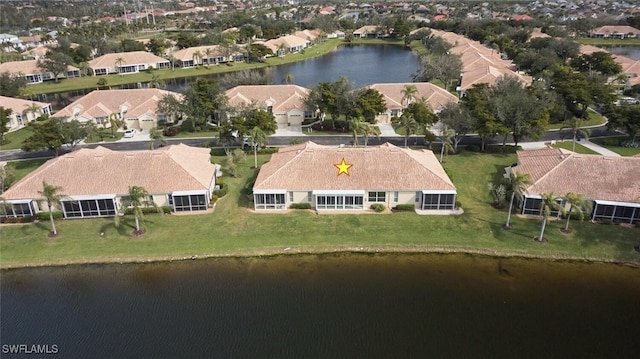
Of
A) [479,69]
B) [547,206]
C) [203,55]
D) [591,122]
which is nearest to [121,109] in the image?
[203,55]

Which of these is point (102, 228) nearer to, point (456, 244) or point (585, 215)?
point (456, 244)

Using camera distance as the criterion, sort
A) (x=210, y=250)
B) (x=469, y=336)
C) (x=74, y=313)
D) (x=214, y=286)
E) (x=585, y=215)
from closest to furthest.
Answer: (x=469, y=336) < (x=74, y=313) < (x=214, y=286) < (x=210, y=250) < (x=585, y=215)

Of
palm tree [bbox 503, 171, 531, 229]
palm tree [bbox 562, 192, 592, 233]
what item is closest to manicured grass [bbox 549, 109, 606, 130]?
palm tree [bbox 562, 192, 592, 233]

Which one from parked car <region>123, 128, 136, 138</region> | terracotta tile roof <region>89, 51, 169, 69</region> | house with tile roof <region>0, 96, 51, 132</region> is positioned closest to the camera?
parked car <region>123, 128, 136, 138</region>

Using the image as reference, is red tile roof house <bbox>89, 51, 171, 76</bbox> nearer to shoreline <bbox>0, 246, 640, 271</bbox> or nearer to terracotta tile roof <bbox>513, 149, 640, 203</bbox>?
shoreline <bbox>0, 246, 640, 271</bbox>

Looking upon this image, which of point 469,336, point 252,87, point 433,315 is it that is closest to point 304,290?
point 433,315

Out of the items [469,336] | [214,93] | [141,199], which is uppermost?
[214,93]
